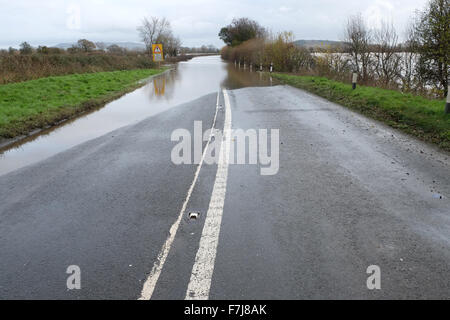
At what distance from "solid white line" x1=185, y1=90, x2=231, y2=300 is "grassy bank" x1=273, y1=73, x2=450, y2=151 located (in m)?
5.12

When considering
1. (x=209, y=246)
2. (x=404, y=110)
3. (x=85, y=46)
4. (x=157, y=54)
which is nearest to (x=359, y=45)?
Result: (x=404, y=110)

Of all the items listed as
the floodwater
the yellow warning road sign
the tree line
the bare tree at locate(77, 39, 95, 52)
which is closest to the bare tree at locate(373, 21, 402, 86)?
the tree line

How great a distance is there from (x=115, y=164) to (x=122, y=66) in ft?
110

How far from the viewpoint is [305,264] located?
3.15 meters

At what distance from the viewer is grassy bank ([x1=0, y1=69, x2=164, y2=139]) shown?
376 inches

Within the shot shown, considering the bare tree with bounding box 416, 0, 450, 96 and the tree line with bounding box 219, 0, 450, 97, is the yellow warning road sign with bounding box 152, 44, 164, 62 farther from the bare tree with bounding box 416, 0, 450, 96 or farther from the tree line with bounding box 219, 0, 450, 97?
the bare tree with bounding box 416, 0, 450, 96

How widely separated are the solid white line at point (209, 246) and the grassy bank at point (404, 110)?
5.12m

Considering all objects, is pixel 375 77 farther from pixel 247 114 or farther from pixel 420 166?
pixel 420 166

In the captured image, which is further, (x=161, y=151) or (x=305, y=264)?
(x=161, y=151)

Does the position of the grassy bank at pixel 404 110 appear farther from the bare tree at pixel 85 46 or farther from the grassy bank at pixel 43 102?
the bare tree at pixel 85 46

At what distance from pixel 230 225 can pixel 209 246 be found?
50 centimetres

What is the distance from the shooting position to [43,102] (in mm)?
12992

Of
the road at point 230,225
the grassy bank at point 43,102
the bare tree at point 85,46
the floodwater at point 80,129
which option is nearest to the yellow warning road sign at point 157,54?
the bare tree at point 85,46
